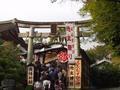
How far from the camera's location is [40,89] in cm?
2353

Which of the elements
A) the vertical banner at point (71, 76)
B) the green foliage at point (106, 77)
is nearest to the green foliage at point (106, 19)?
the vertical banner at point (71, 76)

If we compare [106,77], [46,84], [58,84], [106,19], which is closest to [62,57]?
[58,84]

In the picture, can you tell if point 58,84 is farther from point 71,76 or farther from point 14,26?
point 14,26

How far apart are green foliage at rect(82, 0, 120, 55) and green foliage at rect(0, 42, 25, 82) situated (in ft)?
21.5

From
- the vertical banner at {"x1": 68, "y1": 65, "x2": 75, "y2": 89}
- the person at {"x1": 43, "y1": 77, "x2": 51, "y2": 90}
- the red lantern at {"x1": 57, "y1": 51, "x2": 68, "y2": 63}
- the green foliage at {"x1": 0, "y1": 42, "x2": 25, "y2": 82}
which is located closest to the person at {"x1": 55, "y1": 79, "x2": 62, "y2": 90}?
the person at {"x1": 43, "y1": 77, "x2": 51, "y2": 90}

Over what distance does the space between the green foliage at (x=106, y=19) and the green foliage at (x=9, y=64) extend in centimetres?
655

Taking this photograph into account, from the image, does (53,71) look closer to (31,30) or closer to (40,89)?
(40,89)

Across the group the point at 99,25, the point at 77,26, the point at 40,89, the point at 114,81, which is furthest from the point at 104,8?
the point at 114,81

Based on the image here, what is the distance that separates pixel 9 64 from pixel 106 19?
8137 mm

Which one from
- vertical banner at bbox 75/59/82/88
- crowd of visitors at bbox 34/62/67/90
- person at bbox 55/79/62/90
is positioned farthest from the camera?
vertical banner at bbox 75/59/82/88

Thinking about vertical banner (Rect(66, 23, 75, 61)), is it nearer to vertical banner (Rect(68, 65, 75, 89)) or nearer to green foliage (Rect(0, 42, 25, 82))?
vertical banner (Rect(68, 65, 75, 89))

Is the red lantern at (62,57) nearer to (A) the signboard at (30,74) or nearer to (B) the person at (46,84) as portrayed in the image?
(A) the signboard at (30,74)

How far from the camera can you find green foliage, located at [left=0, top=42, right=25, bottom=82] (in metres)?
22.6

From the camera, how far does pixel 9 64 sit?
920 inches
